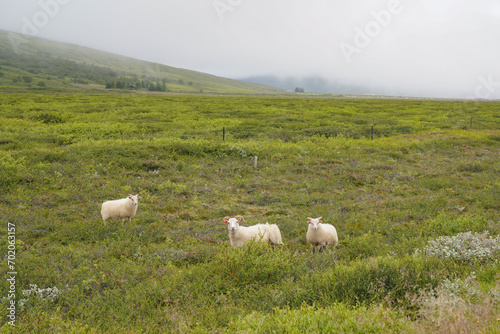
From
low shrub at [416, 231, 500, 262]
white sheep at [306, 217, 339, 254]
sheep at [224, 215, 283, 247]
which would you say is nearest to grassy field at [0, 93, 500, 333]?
low shrub at [416, 231, 500, 262]

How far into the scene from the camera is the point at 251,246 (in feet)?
26.1

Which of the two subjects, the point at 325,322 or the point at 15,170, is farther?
the point at 15,170

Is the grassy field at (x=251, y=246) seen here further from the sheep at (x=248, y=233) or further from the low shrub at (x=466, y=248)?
the sheep at (x=248, y=233)

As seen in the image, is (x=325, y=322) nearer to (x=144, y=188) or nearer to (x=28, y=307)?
(x=28, y=307)

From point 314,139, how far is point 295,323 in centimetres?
2457

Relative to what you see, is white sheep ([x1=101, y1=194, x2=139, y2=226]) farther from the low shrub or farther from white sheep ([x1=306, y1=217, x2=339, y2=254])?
the low shrub

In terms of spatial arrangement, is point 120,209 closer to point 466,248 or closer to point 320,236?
point 320,236

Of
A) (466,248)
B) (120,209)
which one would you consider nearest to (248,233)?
(120,209)

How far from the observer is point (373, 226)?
1111 cm

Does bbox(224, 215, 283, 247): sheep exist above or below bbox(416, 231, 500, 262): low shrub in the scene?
below

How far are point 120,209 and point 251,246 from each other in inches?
243

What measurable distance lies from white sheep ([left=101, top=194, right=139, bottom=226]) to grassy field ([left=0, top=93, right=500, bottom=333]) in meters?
0.43

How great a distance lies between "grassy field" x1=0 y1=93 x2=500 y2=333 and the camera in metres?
5.40

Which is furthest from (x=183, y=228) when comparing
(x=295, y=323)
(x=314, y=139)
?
(x=314, y=139)
